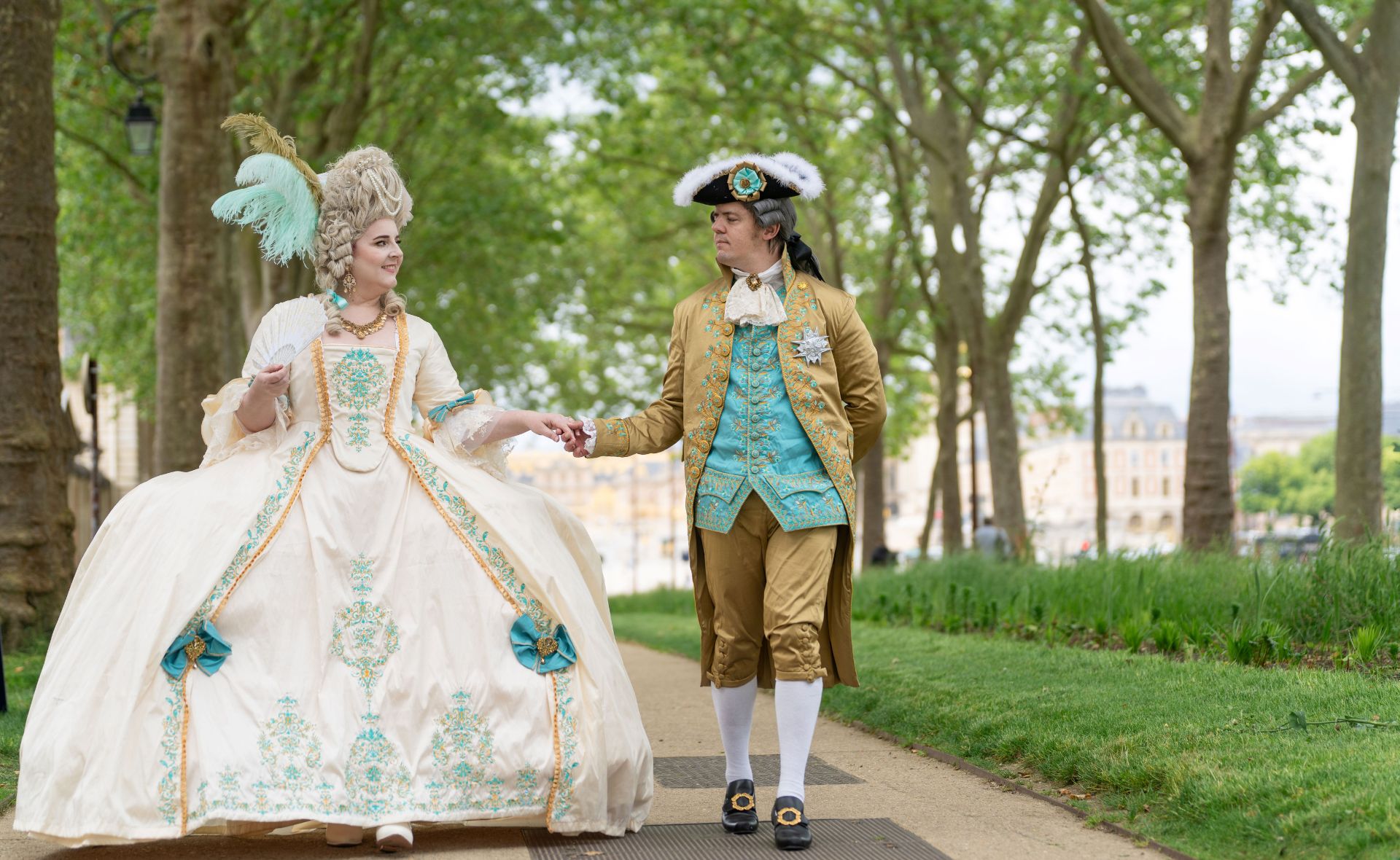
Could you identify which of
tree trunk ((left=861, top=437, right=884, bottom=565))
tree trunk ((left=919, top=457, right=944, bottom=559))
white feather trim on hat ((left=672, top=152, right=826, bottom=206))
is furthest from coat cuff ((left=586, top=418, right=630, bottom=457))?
tree trunk ((left=861, top=437, right=884, bottom=565))

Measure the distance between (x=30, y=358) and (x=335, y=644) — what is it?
19.3 ft

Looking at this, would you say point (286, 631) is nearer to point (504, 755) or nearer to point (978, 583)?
point (504, 755)

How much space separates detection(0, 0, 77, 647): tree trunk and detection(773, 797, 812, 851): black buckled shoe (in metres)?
6.49

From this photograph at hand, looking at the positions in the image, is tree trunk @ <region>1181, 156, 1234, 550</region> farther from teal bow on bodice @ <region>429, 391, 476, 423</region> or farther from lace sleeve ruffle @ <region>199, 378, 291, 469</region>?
lace sleeve ruffle @ <region>199, 378, 291, 469</region>

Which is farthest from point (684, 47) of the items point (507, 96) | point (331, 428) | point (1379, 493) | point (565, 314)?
point (331, 428)

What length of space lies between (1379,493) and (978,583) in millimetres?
2967

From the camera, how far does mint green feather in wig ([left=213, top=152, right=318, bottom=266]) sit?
507 centimetres

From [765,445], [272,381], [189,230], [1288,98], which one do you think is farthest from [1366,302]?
[189,230]

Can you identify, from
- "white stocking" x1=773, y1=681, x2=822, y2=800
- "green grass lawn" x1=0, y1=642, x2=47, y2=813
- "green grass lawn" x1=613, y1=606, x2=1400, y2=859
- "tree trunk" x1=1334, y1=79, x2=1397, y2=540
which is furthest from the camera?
"tree trunk" x1=1334, y1=79, x2=1397, y2=540

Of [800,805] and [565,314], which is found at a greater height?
[565,314]

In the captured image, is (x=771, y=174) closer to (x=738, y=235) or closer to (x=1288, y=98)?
(x=738, y=235)

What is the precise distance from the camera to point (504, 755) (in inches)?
178

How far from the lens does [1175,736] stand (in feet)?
17.0

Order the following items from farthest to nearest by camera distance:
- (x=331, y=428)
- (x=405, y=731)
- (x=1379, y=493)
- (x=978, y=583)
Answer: (x=978, y=583), (x=1379, y=493), (x=331, y=428), (x=405, y=731)
